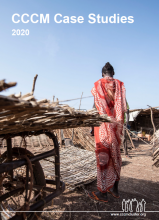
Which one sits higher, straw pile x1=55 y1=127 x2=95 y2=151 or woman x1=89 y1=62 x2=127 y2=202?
woman x1=89 y1=62 x2=127 y2=202

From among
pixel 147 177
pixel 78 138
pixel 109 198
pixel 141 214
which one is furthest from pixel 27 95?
pixel 78 138

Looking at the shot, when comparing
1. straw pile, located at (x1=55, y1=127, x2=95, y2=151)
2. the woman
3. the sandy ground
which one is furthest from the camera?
straw pile, located at (x1=55, y1=127, x2=95, y2=151)

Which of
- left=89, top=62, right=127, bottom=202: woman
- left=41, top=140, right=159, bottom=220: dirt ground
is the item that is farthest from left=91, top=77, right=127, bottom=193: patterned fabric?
left=41, top=140, right=159, bottom=220: dirt ground

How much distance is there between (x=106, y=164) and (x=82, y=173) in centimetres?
92

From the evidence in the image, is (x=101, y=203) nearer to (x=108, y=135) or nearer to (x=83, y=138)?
(x=108, y=135)

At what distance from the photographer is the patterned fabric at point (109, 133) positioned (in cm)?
259

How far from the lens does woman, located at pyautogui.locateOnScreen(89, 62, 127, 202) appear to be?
2.59 metres

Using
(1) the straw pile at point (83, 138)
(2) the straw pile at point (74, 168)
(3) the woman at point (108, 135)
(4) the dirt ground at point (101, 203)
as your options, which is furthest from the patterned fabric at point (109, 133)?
(1) the straw pile at point (83, 138)

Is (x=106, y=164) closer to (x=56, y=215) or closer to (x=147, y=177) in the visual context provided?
(x=56, y=215)

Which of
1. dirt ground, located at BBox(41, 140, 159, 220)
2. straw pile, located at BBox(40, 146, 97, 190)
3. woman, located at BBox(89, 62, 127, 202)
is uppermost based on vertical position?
woman, located at BBox(89, 62, 127, 202)

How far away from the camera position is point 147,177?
3.94 meters

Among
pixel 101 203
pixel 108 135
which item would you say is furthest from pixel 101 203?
pixel 108 135

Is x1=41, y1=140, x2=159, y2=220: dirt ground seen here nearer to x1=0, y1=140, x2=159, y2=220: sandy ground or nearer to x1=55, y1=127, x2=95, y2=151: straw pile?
x1=0, y1=140, x2=159, y2=220: sandy ground

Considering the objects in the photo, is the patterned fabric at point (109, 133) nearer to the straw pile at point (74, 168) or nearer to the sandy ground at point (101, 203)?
the sandy ground at point (101, 203)
